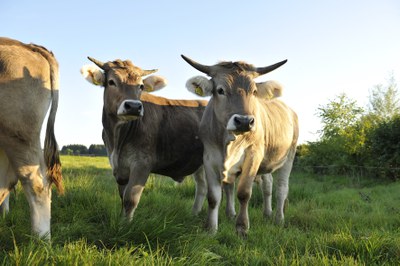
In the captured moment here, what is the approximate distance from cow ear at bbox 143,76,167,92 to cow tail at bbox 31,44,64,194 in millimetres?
1715

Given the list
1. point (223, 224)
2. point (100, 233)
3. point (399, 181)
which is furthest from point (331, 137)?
point (100, 233)

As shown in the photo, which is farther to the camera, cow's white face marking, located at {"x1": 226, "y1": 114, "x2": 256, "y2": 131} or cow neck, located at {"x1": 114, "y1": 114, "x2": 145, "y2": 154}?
cow neck, located at {"x1": 114, "y1": 114, "x2": 145, "y2": 154}

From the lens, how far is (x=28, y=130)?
3.68m

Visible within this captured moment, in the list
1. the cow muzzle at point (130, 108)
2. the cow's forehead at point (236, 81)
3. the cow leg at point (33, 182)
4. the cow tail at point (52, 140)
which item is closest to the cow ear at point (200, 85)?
the cow's forehead at point (236, 81)

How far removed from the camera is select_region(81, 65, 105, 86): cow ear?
5.16m

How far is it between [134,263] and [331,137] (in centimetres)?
2665

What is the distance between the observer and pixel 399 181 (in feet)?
57.1

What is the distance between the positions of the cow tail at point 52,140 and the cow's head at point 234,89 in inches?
69.6

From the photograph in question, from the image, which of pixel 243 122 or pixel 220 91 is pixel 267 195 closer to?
pixel 220 91

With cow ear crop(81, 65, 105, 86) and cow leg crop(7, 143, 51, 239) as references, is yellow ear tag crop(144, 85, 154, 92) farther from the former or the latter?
cow leg crop(7, 143, 51, 239)

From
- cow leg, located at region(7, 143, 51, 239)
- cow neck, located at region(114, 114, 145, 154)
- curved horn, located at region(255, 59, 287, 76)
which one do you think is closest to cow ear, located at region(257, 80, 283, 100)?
curved horn, located at region(255, 59, 287, 76)

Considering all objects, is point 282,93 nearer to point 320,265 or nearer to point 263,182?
point 263,182

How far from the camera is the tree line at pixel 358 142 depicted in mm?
18844

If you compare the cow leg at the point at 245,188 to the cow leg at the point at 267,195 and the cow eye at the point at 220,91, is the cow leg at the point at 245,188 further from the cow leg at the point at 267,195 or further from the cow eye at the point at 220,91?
the cow leg at the point at 267,195
